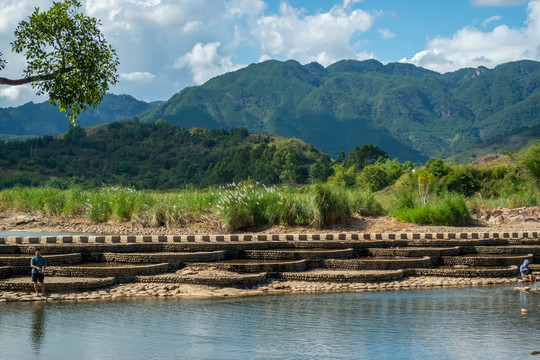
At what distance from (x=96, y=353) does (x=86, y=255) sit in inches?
236

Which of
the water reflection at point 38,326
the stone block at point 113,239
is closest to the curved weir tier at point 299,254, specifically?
the stone block at point 113,239

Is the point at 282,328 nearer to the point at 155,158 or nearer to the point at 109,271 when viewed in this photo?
the point at 109,271

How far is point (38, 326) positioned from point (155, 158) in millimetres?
76422

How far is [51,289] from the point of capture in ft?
38.1

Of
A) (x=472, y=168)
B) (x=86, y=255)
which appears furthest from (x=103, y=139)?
(x=86, y=255)

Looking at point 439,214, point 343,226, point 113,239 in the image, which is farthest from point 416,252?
point 113,239

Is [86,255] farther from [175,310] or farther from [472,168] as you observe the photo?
Answer: [472,168]

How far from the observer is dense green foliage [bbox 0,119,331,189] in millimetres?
69375

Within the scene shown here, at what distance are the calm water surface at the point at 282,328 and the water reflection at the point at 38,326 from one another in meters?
0.01

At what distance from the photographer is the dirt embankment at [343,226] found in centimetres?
2030

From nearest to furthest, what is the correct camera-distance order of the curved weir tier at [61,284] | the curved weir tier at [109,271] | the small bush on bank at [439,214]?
the curved weir tier at [61,284] < the curved weir tier at [109,271] < the small bush on bank at [439,214]

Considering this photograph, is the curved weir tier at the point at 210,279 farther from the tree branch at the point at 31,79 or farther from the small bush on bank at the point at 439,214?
the small bush on bank at the point at 439,214

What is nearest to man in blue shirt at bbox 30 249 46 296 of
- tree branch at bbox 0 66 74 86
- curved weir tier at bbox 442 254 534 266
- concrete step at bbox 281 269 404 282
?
tree branch at bbox 0 66 74 86

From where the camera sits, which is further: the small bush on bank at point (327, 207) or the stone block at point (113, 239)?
the small bush on bank at point (327, 207)
